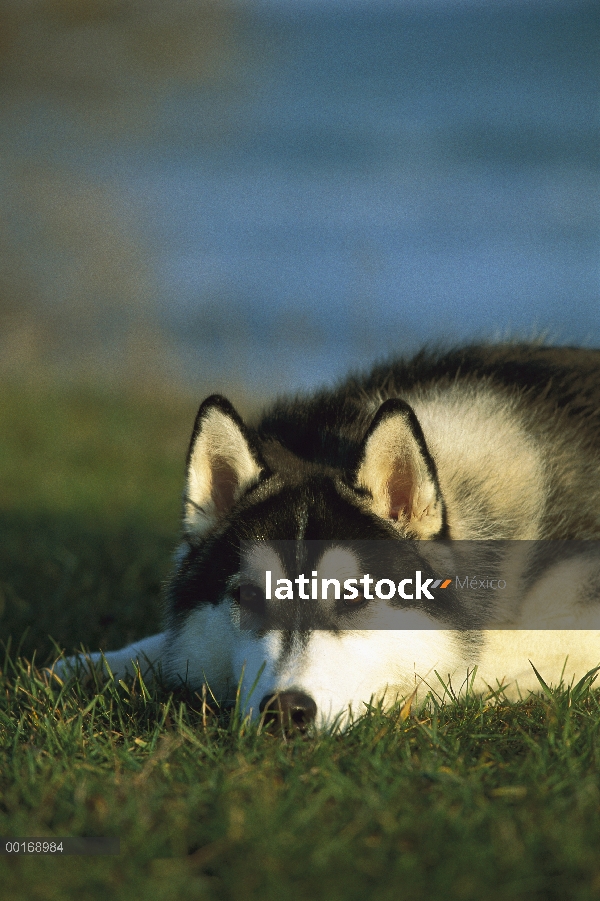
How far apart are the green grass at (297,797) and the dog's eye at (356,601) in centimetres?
37

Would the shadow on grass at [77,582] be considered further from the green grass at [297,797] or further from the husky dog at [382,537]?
the husky dog at [382,537]

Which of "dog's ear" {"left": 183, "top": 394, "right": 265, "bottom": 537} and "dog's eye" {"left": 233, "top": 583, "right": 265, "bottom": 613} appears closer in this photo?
"dog's eye" {"left": 233, "top": 583, "right": 265, "bottom": 613}

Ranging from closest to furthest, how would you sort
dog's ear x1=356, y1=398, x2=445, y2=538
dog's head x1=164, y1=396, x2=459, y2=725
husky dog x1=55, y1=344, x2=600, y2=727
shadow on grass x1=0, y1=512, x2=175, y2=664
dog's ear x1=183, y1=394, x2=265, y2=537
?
dog's head x1=164, y1=396, x2=459, y2=725
husky dog x1=55, y1=344, x2=600, y2=727
dog's ear x1=356, y1=398, x2=445, y2=538
dog's ear x1=183, y1=394, x2=265, y2=537
shadow on grass x1=0, y1=512, x2=175, y2=664

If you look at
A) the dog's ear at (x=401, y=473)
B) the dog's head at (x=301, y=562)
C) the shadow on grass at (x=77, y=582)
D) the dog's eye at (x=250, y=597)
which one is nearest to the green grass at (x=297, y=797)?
the dog's head at (x=301, y=562)

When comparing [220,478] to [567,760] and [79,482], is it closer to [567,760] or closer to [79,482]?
[567,760]

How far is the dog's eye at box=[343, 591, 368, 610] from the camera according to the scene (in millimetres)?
3262

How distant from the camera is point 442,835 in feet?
7.43

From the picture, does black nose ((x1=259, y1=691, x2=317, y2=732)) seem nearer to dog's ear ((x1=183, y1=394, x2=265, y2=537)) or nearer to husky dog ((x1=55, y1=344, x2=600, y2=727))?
husky dog ((x1=55, y1=344, x2=600, y2=727))

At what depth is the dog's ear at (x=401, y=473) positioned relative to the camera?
333cm

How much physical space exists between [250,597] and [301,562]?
252 millimetres

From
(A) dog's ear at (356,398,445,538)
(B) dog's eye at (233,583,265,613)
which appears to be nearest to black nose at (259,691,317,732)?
(B) dog's eye at (233,583,265,613)

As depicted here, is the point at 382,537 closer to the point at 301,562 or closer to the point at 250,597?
the point at 301,562

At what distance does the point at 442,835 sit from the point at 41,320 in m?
11.3

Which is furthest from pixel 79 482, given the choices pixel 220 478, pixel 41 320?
pixel 220 478
